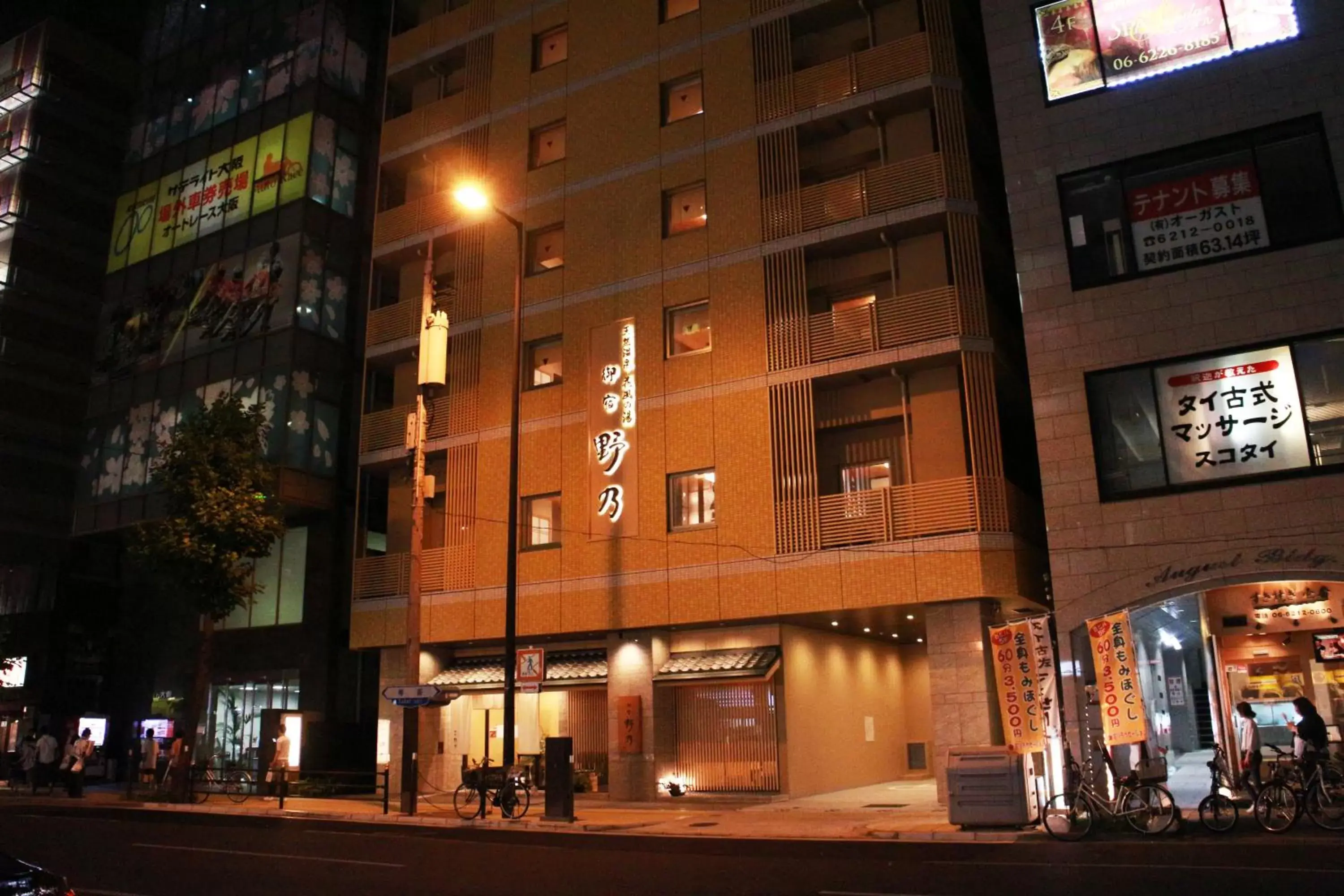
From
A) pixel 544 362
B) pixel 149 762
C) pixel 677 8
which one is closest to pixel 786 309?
pixel 544 362

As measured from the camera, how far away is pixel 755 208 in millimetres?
25531

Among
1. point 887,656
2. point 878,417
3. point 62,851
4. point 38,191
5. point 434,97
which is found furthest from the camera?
point 38,191

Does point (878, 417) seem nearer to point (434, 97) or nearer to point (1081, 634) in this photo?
point (1081, 634)

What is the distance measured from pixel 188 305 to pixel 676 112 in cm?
1991

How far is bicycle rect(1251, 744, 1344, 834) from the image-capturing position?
15.0 metres

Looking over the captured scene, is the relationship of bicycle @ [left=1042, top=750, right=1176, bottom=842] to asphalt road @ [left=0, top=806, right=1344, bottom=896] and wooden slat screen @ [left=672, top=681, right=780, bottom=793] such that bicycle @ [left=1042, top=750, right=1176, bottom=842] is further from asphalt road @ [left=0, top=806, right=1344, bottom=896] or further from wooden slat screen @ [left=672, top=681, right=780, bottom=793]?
wooden slat screen @ [left=672, top=681, right=780, bottom=793]

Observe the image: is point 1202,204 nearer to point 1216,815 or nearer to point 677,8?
point 1216,815

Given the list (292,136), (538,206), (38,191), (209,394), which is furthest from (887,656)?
(38,191)

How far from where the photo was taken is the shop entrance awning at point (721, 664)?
23141 mm

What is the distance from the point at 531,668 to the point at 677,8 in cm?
1867

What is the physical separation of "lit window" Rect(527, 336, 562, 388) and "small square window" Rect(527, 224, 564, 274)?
211 centimetres

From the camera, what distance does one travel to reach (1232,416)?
63.2ft

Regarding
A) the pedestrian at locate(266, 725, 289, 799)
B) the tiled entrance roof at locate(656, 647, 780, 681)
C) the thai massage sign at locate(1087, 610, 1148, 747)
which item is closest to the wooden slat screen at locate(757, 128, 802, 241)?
the tiled entrance roof at locate(656, 647, 780, 681)

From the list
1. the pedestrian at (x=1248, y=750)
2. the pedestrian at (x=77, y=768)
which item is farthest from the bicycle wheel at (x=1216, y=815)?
the pedestrian at (x=77, y=768)
